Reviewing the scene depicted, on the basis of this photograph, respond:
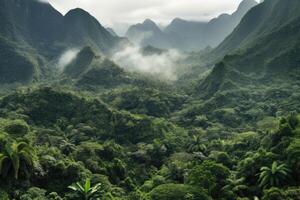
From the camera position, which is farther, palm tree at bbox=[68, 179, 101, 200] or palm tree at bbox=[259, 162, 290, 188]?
palm tree at bbox=[68, 179, 101, 200]

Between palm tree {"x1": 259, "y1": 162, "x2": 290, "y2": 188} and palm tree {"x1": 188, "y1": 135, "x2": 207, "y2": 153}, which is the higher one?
palm tree {"x1": 188, "y1": 135, "x2": 207, "y2": 153}

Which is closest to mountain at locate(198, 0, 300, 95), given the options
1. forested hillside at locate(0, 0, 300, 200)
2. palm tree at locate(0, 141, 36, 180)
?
forested hillside at locate(0, 0, 300, 200)

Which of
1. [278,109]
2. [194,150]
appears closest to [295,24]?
[278,109]

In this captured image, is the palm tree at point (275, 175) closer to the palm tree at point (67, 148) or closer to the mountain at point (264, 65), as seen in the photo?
the palm tree at point (67, 148)

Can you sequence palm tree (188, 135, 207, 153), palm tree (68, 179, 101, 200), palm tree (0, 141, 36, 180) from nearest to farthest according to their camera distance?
palm tree (0, 141, 36, 180), palm tree (68, 179, 101, 200), palm tree (188, 135, 207, 153)

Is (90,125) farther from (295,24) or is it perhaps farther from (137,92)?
(295,24)

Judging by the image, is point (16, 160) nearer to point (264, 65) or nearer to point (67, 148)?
point (67, 148)

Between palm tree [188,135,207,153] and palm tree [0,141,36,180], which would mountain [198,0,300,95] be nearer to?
palm tree [188,135,207,153]

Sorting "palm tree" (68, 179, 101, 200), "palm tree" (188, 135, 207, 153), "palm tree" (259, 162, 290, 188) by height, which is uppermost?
"palm tree" (188, 135, 207, 153)
